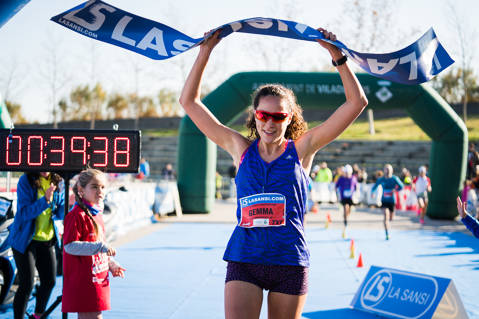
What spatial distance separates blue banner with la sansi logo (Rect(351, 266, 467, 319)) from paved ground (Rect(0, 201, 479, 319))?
224 millimetres

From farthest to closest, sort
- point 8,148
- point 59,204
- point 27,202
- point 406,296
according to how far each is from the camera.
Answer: point 406,296 → point 59,204 → point 27,202 → point 8,148

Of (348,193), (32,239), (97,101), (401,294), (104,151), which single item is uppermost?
(97,101)

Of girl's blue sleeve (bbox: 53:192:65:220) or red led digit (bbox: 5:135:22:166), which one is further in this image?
girl's blue sleeve (bbox: 53:192:65:220)

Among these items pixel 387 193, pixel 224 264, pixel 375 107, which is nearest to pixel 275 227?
pixel 224 264

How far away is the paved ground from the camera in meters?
6.38

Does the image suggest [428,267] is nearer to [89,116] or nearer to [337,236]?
[337,236]

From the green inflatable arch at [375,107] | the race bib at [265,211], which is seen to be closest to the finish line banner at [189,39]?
the race bib at [265,211]

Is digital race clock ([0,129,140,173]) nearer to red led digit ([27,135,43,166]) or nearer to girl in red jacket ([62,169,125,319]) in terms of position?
red led digit ([27,135,43,166])

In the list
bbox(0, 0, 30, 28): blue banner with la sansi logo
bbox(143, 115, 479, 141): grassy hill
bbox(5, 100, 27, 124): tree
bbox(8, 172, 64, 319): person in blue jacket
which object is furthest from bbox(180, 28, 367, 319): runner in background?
bbox(5, 100, 27, 124): tree

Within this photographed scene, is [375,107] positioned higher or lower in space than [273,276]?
higher

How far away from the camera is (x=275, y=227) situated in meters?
2.53

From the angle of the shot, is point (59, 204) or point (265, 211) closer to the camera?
point (265, 211)

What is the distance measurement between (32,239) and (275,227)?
3.26 m

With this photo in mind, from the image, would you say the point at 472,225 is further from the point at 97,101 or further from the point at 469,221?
the point at 97,101
